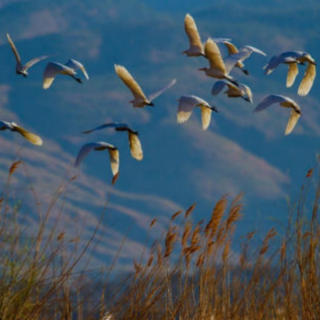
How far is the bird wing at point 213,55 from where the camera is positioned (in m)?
2.22

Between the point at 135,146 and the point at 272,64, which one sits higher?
the point at 272,64

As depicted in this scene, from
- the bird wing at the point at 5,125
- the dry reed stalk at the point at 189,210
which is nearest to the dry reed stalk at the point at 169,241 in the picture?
the dry reed stalk at the point at 189,210

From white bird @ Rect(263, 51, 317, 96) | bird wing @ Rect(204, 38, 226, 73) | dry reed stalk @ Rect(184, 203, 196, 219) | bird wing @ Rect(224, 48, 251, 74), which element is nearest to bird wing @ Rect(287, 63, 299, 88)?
white bird @ Rect(263, 51, 317, 96)

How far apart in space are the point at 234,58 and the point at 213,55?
23cm

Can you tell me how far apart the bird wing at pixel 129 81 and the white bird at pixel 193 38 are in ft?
1.51

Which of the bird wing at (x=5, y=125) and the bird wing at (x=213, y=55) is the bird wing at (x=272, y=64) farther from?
the bird wing at (x=5, y=125)

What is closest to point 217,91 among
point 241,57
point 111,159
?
point 241,57

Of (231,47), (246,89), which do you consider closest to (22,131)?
(246,89)

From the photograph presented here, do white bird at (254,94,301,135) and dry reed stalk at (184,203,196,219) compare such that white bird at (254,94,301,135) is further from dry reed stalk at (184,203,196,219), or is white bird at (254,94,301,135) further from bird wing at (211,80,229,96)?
dry reed stalk at (184,203,196,219)

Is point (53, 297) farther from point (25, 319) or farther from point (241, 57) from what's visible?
point (241, 57)

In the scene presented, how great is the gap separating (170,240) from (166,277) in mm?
190

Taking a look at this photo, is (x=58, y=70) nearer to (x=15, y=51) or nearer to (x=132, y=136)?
(x=15, y=51)

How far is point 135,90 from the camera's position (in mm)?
2072

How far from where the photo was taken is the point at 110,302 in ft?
7.98
